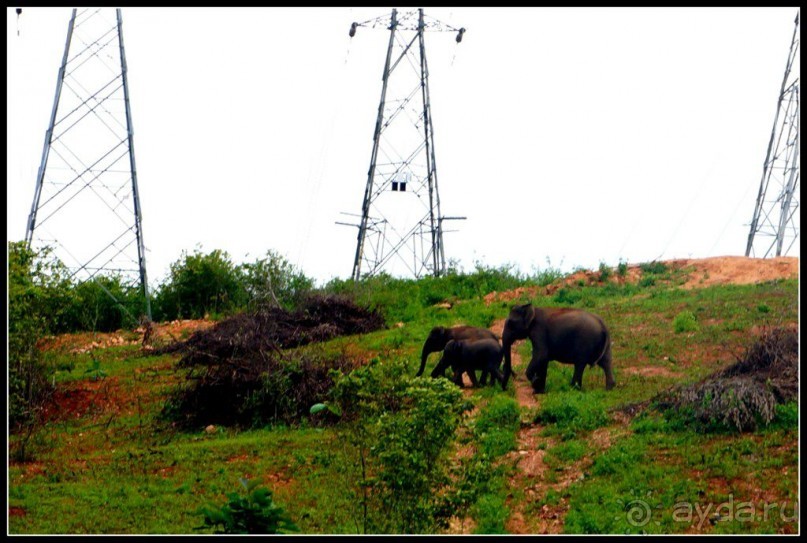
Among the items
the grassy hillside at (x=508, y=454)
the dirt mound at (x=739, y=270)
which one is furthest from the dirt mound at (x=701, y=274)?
the grassy hillside at (x=508, y=454)

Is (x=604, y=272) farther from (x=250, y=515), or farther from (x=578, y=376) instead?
(x=250, y=515)

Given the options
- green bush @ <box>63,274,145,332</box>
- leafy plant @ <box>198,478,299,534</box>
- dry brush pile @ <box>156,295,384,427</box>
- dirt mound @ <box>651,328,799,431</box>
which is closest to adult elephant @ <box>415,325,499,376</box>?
dry brush pile @ <box>156,295,384,427</box>

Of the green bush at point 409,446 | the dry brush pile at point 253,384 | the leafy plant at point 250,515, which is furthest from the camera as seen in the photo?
the dry brush pile at point 253,384

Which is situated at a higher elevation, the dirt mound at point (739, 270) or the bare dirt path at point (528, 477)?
the dirt mound at point (739, 270)

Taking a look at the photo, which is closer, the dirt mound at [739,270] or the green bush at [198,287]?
the dirt mound at [739,270]

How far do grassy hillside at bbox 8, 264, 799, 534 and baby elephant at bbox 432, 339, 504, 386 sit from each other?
18.6 inches

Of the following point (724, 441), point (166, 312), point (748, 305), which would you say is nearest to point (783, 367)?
point (724, 441)

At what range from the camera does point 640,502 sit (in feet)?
43.2

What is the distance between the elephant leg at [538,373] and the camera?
18.7 m

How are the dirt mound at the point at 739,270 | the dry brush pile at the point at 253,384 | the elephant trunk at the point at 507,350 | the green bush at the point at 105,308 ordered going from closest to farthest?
1. the elephant trunk at the point at 507,350
2. the dry brush pile at the point at 253,384
3. the dirt mound at the point at 739,270
4. the green bush at the point at 105,308

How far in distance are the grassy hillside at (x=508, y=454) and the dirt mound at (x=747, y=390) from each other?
0.57 feet

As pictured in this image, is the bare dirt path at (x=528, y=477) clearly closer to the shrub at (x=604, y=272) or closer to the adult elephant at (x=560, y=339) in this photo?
the adult elephant at (x=560, y=339)

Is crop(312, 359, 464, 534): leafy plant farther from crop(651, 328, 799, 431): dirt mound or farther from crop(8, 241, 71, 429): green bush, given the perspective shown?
crop(8, 241, 71, 429): green bush

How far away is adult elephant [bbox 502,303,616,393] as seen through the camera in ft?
60.6
